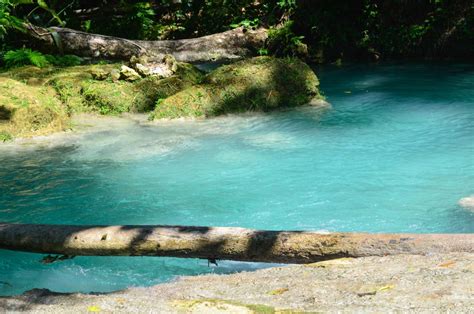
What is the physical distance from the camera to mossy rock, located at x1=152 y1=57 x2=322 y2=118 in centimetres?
1084

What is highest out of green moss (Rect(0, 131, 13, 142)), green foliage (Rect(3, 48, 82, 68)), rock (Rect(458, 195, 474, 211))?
green foliage (Rect(3, 48, 82, 68))

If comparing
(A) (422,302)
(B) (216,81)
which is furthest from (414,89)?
(A) (422,302)

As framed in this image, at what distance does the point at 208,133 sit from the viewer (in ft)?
32.3

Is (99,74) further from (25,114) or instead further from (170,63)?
(25,114)

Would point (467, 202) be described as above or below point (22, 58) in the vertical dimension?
below

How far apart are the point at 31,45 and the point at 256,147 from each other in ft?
28.4

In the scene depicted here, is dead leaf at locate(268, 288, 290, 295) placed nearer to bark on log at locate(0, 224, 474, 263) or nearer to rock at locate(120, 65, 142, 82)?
bark on log at locate(0, 224, 474, 263)

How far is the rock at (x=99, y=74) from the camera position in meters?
11.9

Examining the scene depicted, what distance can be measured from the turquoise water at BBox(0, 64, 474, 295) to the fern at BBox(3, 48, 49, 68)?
13.3 feet

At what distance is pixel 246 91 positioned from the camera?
1114 centimetres

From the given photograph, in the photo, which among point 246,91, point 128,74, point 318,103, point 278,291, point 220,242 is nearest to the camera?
point 278,291

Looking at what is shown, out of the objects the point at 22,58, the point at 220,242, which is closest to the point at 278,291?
the point at 220,242

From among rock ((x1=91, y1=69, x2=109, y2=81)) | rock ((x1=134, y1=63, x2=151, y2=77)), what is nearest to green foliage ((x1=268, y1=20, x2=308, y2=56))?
rock ((x1=134, y1=63, x2=151, y2=77))

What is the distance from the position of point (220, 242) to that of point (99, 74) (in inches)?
318
